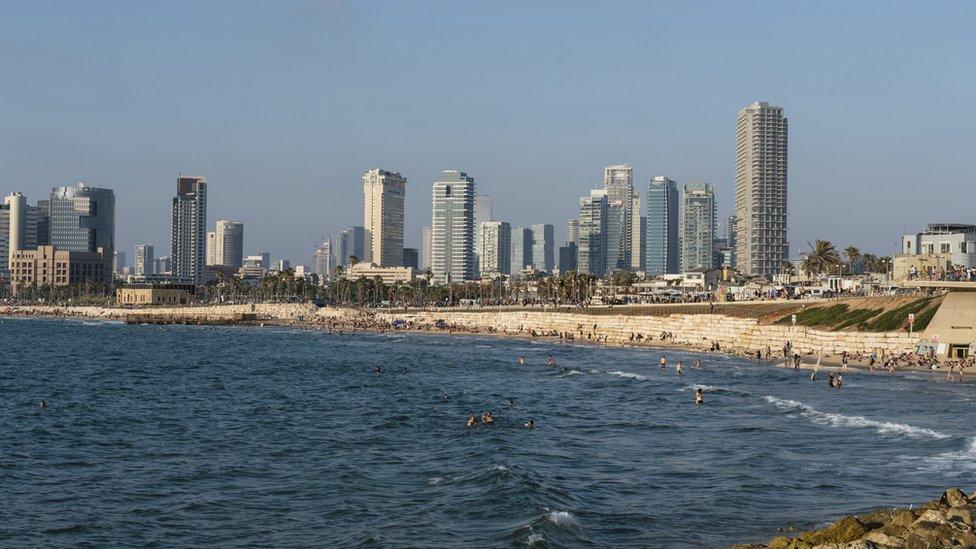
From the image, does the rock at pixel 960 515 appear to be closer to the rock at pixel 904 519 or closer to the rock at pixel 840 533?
the rock at pixel 904 519

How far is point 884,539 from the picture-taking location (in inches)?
958

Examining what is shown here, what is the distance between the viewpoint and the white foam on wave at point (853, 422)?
47.4 metres

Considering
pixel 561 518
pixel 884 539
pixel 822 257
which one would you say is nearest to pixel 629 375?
pixel 561 518

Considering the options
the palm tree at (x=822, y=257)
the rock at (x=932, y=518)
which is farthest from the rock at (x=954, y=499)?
the palm tree at (x=822, y=257)

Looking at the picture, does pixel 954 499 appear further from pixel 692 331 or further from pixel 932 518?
pixel 692 331

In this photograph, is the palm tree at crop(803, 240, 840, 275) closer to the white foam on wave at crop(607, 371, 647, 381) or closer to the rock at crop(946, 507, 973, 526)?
the white foam on wave at crop(607, 371, 647, 381)

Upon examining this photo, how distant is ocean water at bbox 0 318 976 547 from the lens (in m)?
31.3

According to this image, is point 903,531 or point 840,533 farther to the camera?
point 840,533

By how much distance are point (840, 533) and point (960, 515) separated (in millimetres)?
2951

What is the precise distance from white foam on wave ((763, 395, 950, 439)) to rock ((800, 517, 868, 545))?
2254 cm

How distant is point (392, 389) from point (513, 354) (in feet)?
142

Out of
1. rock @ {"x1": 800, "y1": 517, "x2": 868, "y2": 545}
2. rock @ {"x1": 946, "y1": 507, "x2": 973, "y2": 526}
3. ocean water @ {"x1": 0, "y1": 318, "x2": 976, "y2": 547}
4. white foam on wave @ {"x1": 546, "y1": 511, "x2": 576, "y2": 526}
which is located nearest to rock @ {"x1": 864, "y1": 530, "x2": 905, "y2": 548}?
rock @ {"x1": 800, "y1": 517, "x2": 868, "y2": 545}

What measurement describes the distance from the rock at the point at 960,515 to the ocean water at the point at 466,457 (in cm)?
503

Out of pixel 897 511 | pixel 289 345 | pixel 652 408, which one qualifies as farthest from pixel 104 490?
pixel 289 345
